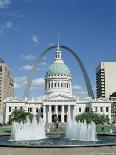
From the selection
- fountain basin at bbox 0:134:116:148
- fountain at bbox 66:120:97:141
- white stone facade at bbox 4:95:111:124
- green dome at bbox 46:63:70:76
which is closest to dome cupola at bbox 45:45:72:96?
green dome at bbox 46:63:70:76

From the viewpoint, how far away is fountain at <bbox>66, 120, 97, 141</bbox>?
53.9 meters

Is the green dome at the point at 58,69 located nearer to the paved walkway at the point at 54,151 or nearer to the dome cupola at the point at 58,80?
the dome cupola at the point at 58,80

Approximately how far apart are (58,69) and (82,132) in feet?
409

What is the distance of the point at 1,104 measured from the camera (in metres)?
190

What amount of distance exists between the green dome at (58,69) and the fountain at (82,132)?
117m

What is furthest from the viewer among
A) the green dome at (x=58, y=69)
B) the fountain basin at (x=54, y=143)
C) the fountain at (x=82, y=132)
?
the green dome at (x=58, y=69)

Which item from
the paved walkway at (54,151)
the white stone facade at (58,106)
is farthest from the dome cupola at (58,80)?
the paved walkway at (54,151)

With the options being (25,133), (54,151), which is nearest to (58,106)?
(25,133)

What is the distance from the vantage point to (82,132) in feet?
182

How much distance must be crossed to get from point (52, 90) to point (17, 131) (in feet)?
396

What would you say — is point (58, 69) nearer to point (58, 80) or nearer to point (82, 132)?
point (58, 80)

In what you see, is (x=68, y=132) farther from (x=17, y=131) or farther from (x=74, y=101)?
(x=74, y=101)

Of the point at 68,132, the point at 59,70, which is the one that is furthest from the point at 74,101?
the point at 68,132

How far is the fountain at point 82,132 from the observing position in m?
53.9
